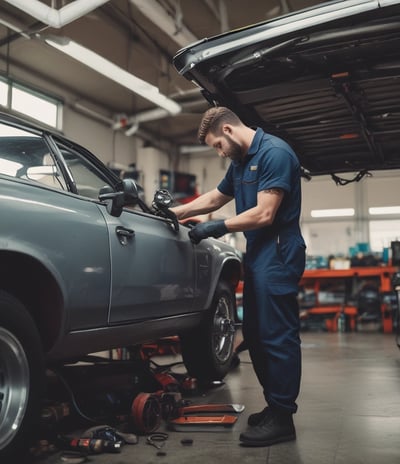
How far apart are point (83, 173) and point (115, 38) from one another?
5.96 metres

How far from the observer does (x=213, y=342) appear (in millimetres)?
3822

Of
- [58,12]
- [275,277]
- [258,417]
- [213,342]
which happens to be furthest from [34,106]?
[258,417]

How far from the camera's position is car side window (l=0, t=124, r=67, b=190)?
2.32 meters

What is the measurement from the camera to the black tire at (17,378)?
1.93 metres

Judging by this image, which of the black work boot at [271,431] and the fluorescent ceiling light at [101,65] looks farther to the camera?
the fluorescent ceiling light at [101,65]

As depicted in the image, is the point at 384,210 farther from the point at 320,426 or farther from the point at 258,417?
the point at 258,417

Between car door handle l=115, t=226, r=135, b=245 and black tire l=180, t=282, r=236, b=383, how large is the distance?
49.4 inches

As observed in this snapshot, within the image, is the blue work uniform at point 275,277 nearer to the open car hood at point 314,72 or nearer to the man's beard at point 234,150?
the man's beard at point 234,150

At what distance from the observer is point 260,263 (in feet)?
8.87

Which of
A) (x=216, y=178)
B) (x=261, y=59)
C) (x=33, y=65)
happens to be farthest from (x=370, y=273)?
(x=261, y=59)

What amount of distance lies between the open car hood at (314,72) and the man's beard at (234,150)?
0.41m

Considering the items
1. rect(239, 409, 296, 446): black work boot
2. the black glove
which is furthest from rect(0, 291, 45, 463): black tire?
the black glove

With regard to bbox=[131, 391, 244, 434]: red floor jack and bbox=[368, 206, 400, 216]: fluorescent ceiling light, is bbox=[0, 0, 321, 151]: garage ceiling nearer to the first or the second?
bbox=[131, 391, 244, 434]: red floor jack

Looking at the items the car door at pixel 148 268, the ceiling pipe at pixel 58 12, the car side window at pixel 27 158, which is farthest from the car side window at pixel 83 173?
the ceiling pipe at pixel 58 12
